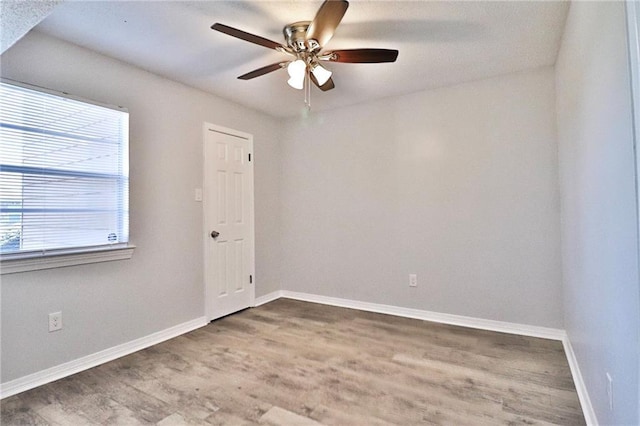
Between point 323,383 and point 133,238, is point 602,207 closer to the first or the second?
point 323,383

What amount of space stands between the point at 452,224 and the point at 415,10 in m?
1.95

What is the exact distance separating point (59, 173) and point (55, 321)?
103 centimetres

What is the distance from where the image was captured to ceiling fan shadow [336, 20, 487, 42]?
2068mm

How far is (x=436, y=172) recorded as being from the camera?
3191 millimetres

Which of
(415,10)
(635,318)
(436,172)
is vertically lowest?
(635,318)

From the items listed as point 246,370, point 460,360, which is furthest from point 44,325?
point 460,360

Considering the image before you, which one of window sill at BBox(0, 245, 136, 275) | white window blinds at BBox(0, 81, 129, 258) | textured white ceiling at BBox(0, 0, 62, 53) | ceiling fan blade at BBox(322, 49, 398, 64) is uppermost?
ceiling fan blade at BBox(322, 49, 398, 64)

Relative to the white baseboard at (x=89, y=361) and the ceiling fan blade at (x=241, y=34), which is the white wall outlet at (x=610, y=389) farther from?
the white baseboard at (x=89, y=361)

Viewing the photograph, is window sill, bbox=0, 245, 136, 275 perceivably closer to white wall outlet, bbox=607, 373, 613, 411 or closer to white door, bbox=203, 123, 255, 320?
white door, bbox=203, 123, 255, 320

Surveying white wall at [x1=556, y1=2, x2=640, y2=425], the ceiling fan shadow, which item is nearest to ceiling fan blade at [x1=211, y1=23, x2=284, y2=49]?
the ceiling fan shadow

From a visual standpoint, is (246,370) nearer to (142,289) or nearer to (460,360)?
(142,289)

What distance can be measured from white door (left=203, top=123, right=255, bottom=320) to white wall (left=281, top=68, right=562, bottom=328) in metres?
0.63

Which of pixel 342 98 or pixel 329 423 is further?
pixel 342 98

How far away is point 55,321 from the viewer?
216cm
